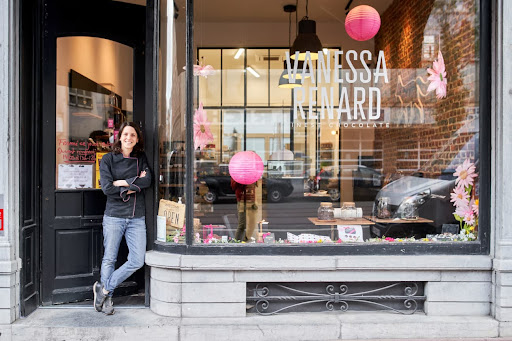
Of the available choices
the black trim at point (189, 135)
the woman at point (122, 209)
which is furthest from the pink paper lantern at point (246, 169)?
the woman at point (122, 209)

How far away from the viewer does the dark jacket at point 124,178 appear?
421cm

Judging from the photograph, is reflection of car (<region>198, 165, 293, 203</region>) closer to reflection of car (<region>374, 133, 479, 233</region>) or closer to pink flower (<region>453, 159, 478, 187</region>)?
reflection of car (<region>374, 133, 479, 233</region>)

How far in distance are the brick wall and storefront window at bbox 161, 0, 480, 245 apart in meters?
0.02

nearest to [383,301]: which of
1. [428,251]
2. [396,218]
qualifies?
[428,251]

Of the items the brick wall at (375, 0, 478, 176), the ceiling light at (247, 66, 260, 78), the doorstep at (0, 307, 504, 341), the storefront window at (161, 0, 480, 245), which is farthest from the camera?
the ceiling light at (247, 66, 260, 78)

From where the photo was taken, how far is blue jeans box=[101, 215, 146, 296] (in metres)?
4.27

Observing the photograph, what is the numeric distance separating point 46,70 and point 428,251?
14.1 feet

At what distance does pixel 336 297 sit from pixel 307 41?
3.66 m

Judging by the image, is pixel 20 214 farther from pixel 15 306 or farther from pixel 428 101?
pixel 428 101

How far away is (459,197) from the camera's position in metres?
4.76

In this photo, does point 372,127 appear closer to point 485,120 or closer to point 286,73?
point 286,73

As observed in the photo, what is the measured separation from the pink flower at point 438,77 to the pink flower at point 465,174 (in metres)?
1.16

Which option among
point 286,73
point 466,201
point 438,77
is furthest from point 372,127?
point 466,201

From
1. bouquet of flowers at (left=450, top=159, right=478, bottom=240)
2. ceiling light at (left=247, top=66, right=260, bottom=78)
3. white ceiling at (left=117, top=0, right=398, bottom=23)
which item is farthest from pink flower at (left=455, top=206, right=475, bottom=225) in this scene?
ceiling light at (left=247, top=66, right=260, bottom=78)
